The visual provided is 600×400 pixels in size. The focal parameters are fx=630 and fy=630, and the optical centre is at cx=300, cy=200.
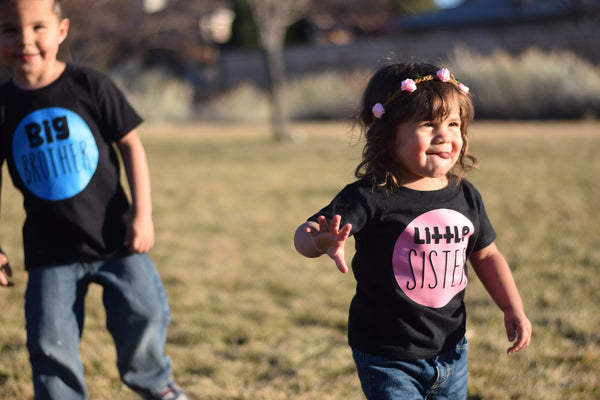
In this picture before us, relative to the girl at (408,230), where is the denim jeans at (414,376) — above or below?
below

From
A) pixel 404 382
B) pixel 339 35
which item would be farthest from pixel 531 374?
pixel 339 35

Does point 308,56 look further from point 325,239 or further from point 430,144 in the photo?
point 325,239

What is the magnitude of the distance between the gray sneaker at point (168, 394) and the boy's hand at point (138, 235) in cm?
56

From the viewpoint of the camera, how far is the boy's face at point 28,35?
7.23 ft

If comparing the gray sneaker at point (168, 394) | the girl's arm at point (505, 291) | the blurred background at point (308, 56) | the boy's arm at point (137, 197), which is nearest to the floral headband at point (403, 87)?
the girl's arm at point (505, 291)

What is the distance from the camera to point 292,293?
4113 mm

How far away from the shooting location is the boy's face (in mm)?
2205

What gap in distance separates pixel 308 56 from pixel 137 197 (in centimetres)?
2163

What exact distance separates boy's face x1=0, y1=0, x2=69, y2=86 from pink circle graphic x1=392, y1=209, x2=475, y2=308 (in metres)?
1.44

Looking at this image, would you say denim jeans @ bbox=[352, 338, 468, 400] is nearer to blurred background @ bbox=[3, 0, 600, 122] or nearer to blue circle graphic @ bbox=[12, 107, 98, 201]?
blue circle graphic @ bbox=[12, 107, 98, 201]

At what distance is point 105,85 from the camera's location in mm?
2367

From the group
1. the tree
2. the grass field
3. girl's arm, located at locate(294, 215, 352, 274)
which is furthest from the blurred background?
girl's arm, located at locate(294, 215, 352, 274)

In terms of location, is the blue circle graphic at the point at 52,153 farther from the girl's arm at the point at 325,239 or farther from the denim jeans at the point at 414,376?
the denim jeans at the point at 414,376

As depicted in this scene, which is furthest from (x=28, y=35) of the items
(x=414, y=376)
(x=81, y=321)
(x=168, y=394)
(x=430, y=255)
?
(x=414, y=376)
